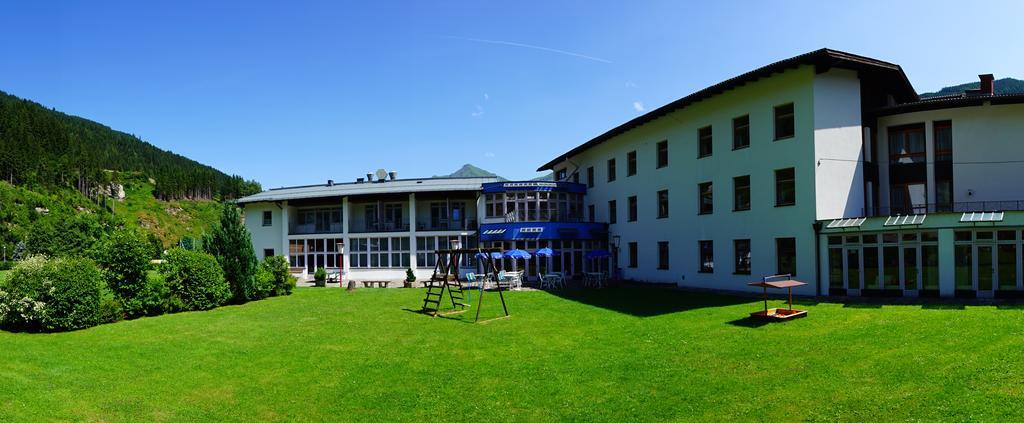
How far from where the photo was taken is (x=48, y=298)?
16250mm

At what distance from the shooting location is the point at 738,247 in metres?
23.2

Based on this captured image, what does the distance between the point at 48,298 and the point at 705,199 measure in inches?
965

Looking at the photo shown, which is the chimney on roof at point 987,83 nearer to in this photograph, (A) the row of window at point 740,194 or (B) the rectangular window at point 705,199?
(A) the row of window at point 740,194

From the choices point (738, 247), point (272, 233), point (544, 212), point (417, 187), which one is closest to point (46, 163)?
point (272, 233)

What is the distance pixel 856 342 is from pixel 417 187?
94.5 ft

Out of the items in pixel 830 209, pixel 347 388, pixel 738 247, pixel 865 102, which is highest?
pixel 865 102

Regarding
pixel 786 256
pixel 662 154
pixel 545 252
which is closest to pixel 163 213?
pixel 545 252

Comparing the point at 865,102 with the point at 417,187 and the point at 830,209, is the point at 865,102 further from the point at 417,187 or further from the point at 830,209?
the point at 417,187

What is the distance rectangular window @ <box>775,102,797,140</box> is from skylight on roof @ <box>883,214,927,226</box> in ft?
15.1

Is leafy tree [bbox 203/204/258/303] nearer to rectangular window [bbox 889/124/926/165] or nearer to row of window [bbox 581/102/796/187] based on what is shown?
row of window [bbox 581/102/796/187]

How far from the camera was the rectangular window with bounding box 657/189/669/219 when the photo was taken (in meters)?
27.7

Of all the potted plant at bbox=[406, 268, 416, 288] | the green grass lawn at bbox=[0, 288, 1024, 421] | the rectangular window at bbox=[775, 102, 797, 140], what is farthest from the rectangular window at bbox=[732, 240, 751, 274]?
the potted plant at bbox=[406, 268, 416, 288]

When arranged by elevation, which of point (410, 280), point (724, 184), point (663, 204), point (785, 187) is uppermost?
point (724, 184)

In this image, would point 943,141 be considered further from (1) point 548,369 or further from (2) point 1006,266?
(1) point 548,369
